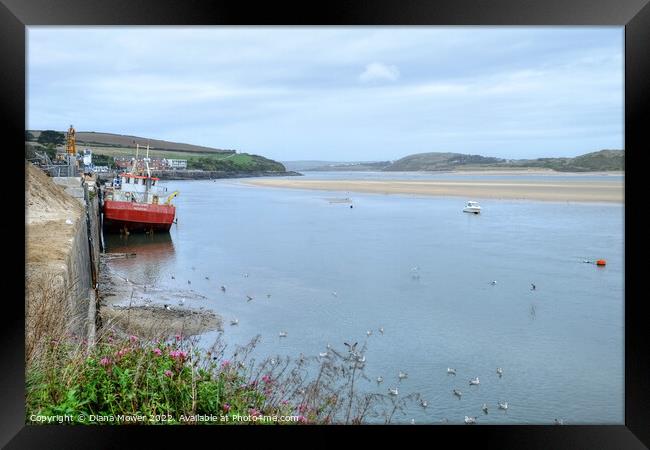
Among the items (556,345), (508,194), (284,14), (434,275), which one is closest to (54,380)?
(284,14)

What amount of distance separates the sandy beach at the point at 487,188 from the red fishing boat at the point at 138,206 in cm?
1114

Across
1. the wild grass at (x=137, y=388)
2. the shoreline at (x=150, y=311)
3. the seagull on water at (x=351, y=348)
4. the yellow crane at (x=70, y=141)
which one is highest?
the yellow crane at (x=70, y=141)

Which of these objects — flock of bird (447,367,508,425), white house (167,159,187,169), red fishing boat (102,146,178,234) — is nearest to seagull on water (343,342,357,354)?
flock of bird (447,367,508,425)

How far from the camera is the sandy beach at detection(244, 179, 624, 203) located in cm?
1988

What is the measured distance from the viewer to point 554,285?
982 centimetres

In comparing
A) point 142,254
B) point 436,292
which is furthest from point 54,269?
point 142,254

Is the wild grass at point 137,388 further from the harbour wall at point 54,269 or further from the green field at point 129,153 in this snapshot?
the green field at point 129,153

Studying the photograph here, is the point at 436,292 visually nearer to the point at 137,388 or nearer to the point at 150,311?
the point at 150,311

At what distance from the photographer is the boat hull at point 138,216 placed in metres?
13.0

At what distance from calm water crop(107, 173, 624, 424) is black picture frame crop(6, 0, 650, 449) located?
1.64 meters

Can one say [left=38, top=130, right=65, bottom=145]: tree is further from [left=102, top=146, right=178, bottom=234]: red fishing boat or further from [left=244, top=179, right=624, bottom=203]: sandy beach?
[left=244, top=179, right=624, bottom=203]: sandy beach

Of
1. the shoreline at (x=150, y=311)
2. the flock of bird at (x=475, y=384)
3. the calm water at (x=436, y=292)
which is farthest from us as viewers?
the shoreline at (x=150, y=311)

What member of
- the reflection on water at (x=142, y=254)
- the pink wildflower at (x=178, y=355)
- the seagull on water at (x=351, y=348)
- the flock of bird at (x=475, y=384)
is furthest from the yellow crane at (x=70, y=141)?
the pink wildflower at (x=178, y=355)

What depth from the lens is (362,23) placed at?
306cm
